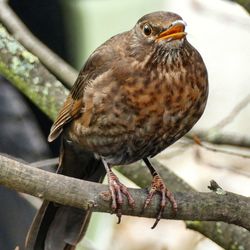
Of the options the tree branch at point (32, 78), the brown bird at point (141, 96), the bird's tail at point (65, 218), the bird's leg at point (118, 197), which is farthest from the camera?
the tree branch at point (32, 78)

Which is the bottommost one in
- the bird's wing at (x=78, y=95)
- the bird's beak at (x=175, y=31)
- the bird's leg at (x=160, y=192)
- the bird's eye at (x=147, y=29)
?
the bird's leg at (x=160, y=192)

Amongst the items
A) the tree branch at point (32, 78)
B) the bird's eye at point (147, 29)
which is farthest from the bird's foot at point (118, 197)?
the tree branch at point (32, 78)

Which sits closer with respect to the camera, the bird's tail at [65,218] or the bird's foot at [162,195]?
the bird's foot at [162,195]

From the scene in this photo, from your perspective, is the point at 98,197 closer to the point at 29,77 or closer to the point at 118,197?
the point at 118,197

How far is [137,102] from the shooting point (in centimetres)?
420

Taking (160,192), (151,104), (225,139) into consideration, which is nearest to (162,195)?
(160,192)

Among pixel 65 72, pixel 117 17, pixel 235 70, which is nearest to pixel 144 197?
pixel 65 72

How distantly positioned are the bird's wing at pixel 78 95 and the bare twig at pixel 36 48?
497 millimetres

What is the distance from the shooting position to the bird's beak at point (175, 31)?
406cm

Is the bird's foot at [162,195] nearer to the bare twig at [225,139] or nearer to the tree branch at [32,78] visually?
the tree branch at [32,78]

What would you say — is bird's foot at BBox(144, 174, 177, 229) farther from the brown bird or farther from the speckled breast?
the speckled breast

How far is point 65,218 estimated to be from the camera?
4750 millimetres

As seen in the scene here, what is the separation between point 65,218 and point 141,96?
84cm

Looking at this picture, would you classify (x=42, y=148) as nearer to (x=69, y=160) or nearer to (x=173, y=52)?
(x=69, y=160)
